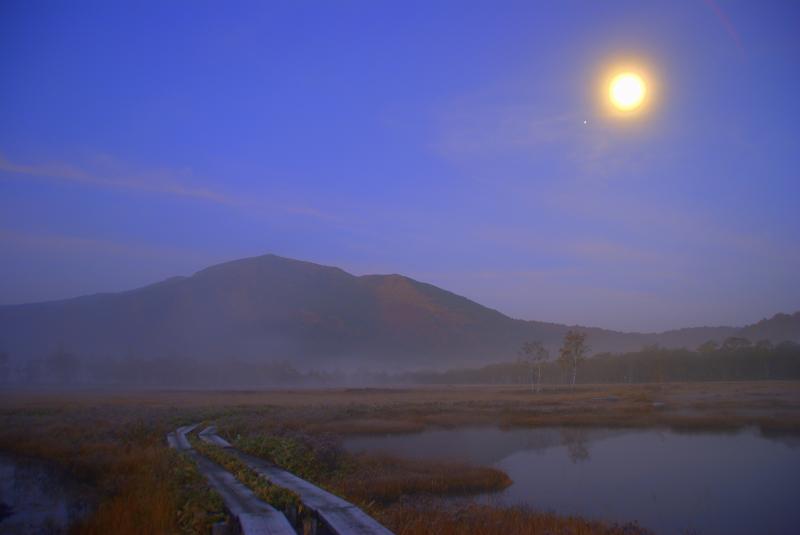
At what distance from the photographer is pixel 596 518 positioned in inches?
731

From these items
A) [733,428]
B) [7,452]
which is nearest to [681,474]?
[733,428]

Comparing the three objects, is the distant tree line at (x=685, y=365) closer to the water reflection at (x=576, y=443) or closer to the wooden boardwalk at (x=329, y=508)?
the water reflection at (x=576, y=443)

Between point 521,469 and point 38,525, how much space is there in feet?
69.1

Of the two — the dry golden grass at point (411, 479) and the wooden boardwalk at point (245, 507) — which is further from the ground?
the wooden boardwalk at point (245, 507)

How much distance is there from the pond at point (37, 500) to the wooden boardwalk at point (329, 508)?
5.50 metres

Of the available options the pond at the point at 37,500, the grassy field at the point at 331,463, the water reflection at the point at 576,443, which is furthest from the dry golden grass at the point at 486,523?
the water reflection at the point at 576,443

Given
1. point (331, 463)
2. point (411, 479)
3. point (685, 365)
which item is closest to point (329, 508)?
point (411, 479)

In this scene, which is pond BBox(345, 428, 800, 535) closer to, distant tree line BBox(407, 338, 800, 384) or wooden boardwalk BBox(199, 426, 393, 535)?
wooden boardwalk BBox(199, 426, 393, 535)

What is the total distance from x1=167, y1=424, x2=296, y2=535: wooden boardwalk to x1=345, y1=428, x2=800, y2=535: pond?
31.6 ft

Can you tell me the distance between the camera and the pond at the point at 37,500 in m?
15.3

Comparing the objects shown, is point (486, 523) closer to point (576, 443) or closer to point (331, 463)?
point (331, 463)

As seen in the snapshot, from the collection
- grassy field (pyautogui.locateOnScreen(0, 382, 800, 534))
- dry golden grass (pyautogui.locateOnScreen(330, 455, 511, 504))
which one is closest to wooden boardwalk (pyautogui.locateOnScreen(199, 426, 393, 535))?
grassy field (pyautogui.locateOnScreen(0, 382, 800, 534))

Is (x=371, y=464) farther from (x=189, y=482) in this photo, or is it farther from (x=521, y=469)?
(x=189, y=482)

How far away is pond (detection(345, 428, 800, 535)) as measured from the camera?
19.4 m
